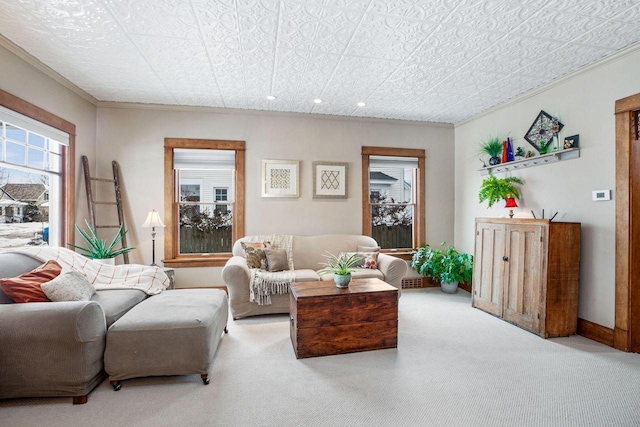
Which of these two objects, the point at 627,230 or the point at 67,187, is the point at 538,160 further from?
the point at 67,187

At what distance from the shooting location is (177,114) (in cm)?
434

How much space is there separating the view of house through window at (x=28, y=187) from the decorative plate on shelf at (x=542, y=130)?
5444mm

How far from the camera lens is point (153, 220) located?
3959 millimetres

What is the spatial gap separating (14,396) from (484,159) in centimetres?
551

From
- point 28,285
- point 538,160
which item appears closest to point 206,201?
point 28,285

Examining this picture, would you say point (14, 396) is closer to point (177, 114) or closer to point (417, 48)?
point (177, 114)

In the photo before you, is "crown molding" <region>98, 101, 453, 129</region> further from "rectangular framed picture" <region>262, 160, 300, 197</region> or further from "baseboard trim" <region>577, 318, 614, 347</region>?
"baseboard trim" <region>577, 318, 614, 347</region>

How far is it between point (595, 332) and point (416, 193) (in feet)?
9.23

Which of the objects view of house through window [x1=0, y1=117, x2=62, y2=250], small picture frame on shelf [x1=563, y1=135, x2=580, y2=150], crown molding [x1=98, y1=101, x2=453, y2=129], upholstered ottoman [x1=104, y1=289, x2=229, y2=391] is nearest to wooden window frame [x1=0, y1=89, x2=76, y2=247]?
view of house through window [x1=0, y1=117, x2=62, y2=250]

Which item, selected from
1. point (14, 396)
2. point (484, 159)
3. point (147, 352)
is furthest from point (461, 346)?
point (14, 396)

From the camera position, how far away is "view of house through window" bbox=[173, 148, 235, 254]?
4465 millimetres

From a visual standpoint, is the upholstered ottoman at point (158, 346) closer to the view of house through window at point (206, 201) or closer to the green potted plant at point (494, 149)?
the view of house through window at point (206, 201)

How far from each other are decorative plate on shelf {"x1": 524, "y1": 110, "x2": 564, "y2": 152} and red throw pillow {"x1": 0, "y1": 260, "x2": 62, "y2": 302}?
4.99 m

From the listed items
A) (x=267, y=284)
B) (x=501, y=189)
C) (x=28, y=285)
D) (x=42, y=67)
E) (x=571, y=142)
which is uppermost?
(x=42, y=67)
